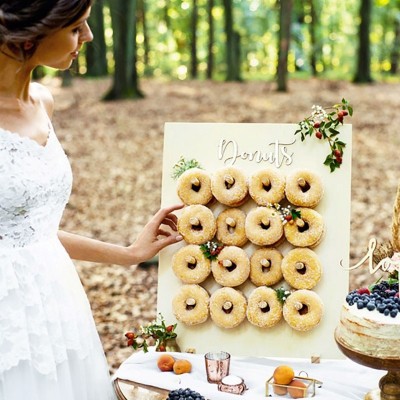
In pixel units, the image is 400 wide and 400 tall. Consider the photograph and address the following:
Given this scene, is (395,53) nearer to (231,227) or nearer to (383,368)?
(231,227)

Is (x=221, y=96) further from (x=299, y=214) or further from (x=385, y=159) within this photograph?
(x=299, y=214)

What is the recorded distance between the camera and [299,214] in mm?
1790

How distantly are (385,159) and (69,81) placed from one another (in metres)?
6.77

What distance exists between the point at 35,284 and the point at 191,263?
574 mm

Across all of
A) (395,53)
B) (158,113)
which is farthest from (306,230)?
(395,53)

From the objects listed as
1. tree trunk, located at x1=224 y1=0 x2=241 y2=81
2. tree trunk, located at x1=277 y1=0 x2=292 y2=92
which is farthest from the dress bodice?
tree trunk, located at x1=224 y1=0 x2=241 y2=81

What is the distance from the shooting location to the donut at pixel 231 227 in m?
1.84

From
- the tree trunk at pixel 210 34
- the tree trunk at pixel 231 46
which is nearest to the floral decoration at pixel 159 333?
the tree trunk at pixel 231 46

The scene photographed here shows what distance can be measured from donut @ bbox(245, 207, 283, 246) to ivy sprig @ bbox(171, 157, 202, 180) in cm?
24

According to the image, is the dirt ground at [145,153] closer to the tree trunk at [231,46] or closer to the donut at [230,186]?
the tree trunk at [231,46]

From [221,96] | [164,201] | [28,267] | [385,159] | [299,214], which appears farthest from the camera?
[221,96]

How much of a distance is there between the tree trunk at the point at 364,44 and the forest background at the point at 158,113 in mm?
18

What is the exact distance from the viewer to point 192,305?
188 centimetres

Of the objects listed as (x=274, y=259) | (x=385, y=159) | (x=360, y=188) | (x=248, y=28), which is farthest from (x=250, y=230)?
(x=248, y=28)
